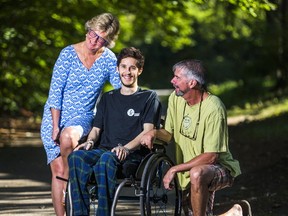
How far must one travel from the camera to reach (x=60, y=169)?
24.7ft

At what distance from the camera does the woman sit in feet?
24.5

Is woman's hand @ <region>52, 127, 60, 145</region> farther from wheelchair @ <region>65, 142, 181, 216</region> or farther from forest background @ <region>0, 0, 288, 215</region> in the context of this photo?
forest background @ <region>0, 0, 288, 215</region>

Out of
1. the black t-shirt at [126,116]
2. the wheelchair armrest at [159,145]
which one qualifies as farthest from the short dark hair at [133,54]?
the wheelchair armrest at [159,145]

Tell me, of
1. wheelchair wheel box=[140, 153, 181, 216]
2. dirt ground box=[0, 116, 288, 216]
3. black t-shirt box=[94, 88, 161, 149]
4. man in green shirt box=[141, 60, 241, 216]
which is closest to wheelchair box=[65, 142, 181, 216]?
wheelchair wheel box=[140, 153, 181, 216]

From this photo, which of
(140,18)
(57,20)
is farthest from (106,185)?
(140,18)

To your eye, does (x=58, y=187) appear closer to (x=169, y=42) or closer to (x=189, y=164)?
(x=189, y=164)

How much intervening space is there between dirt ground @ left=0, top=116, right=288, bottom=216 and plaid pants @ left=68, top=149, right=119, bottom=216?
7.78 feet

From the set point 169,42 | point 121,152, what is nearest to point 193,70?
point 121,152

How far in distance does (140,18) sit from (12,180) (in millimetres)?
11262

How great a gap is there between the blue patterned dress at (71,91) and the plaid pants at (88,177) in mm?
715

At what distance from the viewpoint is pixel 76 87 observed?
7582mm

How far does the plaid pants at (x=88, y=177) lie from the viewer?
22.0 ft

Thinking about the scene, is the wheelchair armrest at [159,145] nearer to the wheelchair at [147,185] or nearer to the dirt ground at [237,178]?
the wheelchair at [147,185]

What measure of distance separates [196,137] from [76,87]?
1.20 m
